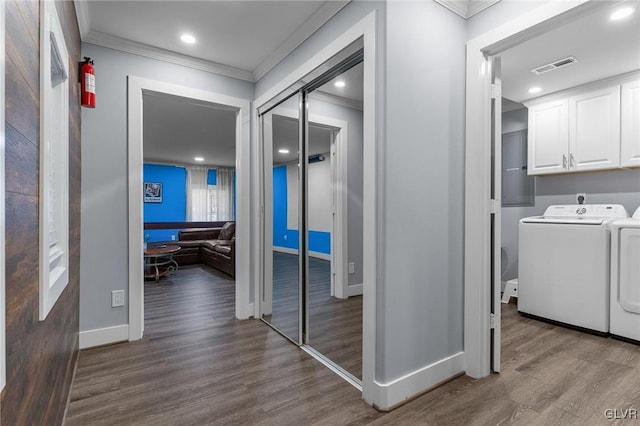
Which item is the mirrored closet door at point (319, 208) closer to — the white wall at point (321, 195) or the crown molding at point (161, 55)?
the white wall at point (321, 195)

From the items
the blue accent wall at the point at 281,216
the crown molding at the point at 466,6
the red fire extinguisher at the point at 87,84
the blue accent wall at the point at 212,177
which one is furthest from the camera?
the blue accent wall at the point at 212,177

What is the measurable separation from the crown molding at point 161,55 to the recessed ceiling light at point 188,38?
0.28 m

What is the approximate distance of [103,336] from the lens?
2576 millimetres

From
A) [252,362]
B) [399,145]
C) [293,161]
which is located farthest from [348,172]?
[252,362]

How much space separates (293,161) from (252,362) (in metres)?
1.82

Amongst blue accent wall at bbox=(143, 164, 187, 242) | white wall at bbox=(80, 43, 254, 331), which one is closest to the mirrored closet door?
white wall at bbox=(80, 43, 254, 331)

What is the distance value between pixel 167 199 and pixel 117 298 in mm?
6632

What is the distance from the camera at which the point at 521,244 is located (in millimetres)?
3404

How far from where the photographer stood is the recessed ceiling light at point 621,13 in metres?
2.12

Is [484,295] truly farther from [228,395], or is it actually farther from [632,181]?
[632,181]

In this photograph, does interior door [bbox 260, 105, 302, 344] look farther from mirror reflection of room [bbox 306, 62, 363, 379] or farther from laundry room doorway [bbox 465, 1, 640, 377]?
laundry room doorway [bbox 465, 1, 640, 377]

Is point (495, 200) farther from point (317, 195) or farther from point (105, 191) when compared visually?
point (105, 191)

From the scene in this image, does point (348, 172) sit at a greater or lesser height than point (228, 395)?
greater

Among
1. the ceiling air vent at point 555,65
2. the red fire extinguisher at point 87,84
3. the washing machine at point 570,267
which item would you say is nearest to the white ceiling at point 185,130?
the red fire extinguisher at point 87,84
